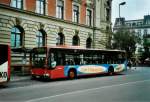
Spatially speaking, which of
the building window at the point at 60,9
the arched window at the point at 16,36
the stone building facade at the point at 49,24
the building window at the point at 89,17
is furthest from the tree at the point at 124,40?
the arched window at the point at 16,36

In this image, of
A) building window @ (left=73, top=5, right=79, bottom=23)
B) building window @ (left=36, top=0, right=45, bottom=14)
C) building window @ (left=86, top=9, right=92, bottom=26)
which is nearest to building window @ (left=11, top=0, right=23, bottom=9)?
building window @ (left=36, top=0, right=45, bottom=14)

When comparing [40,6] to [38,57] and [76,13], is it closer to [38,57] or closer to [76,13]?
[76,13]

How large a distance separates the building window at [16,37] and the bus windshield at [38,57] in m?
6.10

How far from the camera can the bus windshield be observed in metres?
21.7

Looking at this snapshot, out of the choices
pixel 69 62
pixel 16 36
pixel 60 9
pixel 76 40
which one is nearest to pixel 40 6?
pixel 60 9

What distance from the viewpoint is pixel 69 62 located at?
23.5 metres

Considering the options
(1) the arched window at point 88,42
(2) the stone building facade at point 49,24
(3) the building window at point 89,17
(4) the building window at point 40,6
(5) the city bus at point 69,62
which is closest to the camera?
(5) the city bus at point 69,62

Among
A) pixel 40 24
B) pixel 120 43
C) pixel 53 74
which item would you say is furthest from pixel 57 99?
pixel 120 43

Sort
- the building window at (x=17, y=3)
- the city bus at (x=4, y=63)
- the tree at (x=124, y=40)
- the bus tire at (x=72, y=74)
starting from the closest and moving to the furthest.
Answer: the city bus at (x=4, y=63)
the bus tire at (x=72, y=74)
the building window at (x=17, y=3)
the tree at (x=124, y=40)

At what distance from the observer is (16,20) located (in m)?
28.0

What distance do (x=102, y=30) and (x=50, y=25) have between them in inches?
463

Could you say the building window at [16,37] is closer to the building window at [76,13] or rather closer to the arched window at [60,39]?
the arched window at [60,39]

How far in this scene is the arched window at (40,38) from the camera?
31.2m

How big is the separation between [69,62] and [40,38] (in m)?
9.00
